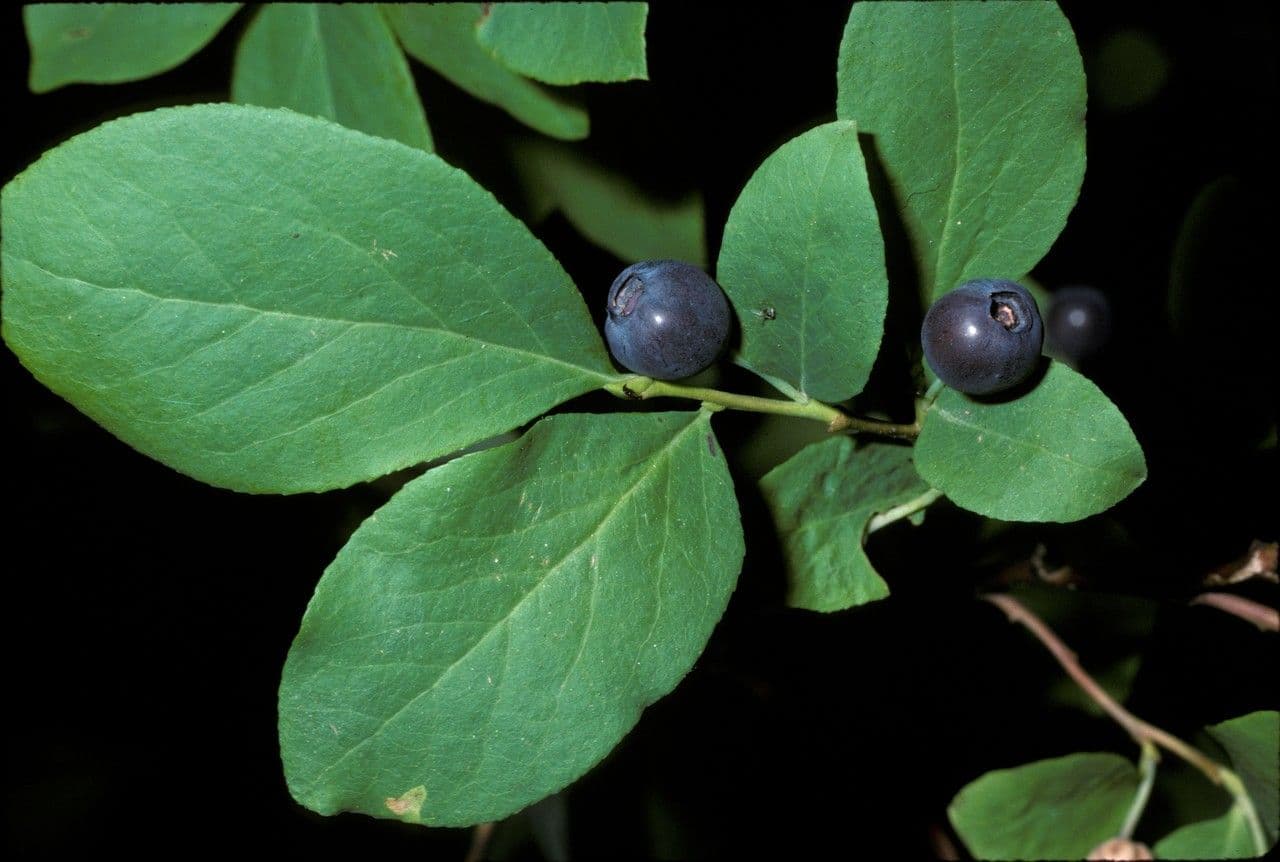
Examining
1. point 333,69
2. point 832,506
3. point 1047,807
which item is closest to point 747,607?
point 832,506

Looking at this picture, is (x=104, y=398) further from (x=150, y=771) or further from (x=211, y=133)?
(x=150, y=771)

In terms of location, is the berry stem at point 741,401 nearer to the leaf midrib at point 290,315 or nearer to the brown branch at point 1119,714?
the leaf midrib at point 290,315

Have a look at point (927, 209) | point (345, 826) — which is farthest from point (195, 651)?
point (927, 209)

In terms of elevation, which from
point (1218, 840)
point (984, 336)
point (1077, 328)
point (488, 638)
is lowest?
point (1218, 840)

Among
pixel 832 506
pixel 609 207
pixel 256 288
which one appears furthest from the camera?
pixel 609 207

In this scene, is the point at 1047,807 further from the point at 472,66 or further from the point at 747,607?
the point at 472,66

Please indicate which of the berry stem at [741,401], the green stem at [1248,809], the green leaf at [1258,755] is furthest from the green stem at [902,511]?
the green stem at [1248,809]
